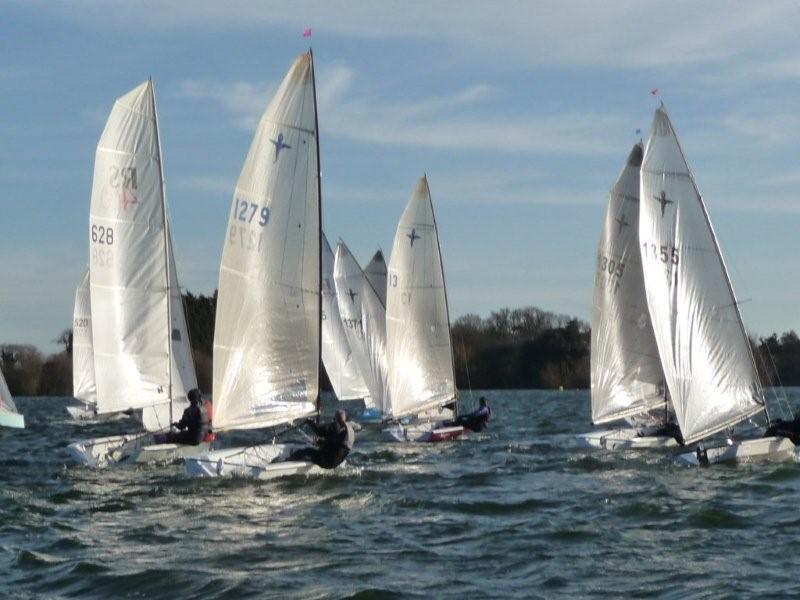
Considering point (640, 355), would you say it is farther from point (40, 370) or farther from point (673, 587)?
point (40, 370)

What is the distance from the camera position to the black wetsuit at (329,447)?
74.3 feet

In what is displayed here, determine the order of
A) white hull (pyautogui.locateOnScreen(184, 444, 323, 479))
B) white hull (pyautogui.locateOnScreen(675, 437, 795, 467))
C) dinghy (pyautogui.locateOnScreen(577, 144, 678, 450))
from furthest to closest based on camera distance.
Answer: dinghy (pyautogui.locateOnScreen(577, 144, 678, 450))
white hull (pyautogui.locateOnScreen(675, 437, 795, 467))
white hull (pyautogui.locateOnScreen(184, 444, 323, 479))

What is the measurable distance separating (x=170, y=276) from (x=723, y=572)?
52.1 feet

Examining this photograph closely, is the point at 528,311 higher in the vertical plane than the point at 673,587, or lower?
higher

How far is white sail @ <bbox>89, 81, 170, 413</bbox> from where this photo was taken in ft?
93.5

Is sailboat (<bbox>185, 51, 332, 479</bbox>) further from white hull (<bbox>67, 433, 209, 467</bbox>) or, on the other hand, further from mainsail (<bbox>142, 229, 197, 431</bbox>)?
mainsail (<bbox>142, 229, 197, 431</bbox>)

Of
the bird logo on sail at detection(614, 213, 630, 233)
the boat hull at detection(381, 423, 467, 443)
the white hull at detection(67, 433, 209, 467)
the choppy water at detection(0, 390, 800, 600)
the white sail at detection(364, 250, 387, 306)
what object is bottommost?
the choppy water at detection(0, 390, 800, 600)

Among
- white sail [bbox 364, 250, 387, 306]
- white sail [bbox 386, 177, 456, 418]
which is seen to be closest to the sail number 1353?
white sail [bbox 386, 177, 456, 418]

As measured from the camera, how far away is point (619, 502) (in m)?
21.3

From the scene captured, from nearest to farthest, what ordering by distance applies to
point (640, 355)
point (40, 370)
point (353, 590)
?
point (353, 590), point (640, 355), point (40, 370)

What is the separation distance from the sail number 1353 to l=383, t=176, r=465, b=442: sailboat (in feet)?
41.3

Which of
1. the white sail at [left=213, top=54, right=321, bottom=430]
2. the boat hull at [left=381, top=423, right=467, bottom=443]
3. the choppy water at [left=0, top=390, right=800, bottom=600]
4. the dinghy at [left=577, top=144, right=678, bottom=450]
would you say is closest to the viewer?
the choppy water at [left=0, top=390, right=800, bottom=600]

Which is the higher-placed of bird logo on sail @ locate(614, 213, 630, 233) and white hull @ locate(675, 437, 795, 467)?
bird logo on sail @ locate(614, 213, 630, 233)

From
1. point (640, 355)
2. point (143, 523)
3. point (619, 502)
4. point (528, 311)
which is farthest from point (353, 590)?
point (528, 311)
